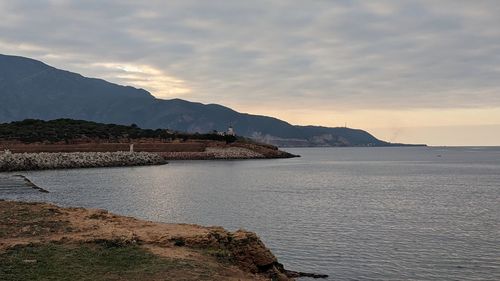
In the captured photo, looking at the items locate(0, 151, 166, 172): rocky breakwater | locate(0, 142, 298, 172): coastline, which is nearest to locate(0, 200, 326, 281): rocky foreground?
locate(0, 151, 166, 172): rocky breakwater

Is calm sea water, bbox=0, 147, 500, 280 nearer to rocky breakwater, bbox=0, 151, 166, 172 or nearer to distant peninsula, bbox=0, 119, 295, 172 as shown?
rocky breakwater, bbox=0, 151, 166, 172

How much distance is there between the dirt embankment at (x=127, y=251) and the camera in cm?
1568

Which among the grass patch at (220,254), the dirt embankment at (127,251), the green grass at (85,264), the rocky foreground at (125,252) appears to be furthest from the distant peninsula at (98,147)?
the grass patch at (220,254)

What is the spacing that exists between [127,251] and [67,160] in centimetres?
10216

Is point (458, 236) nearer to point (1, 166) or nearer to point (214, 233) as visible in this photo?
point (214, 233)

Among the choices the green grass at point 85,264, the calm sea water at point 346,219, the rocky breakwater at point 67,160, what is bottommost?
the rocky breakwater at point 67,160

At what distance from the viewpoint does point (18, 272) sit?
49.8 ft

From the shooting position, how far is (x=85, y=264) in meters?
16.3

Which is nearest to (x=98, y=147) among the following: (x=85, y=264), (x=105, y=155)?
(x=105, y=155)

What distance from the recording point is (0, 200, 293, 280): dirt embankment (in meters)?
15.7

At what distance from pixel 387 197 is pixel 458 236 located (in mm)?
25530

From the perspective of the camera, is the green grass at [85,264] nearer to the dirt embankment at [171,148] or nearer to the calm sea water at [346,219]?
the calm sea water at [346,219]

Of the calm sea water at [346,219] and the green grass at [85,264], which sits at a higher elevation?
the green grass at [85,264]

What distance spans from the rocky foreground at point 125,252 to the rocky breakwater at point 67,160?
83.5 m
